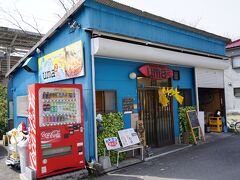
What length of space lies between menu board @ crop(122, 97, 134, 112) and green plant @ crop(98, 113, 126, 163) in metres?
0.34

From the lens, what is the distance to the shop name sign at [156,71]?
332 inches

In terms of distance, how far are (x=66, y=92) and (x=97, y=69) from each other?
1.35 m

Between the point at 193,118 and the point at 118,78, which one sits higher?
the point at 118,78

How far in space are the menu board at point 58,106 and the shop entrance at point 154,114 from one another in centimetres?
286

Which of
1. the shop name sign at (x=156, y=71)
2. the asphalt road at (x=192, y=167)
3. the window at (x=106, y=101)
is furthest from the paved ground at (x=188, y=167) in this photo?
the shop name sign at (x=156, y=71)

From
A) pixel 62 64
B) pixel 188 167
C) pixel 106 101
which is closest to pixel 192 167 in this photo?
pixel 188 167

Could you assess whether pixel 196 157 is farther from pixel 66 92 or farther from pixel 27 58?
pixel 27 58

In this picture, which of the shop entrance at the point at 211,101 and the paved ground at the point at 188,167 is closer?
the paved ground at the point at 188,167

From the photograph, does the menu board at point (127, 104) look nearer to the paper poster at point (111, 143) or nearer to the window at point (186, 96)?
the paper poster at point (111, 143)

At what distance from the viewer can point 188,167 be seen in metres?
6.74

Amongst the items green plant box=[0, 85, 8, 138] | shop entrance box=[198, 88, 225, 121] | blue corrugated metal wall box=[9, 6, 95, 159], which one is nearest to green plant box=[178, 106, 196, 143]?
shop entrance box=[198, 88, 225, 121]

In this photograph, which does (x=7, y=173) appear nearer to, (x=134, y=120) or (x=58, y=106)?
(x=58, y=106)

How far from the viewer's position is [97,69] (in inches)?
284

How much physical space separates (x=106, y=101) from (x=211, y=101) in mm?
8191
